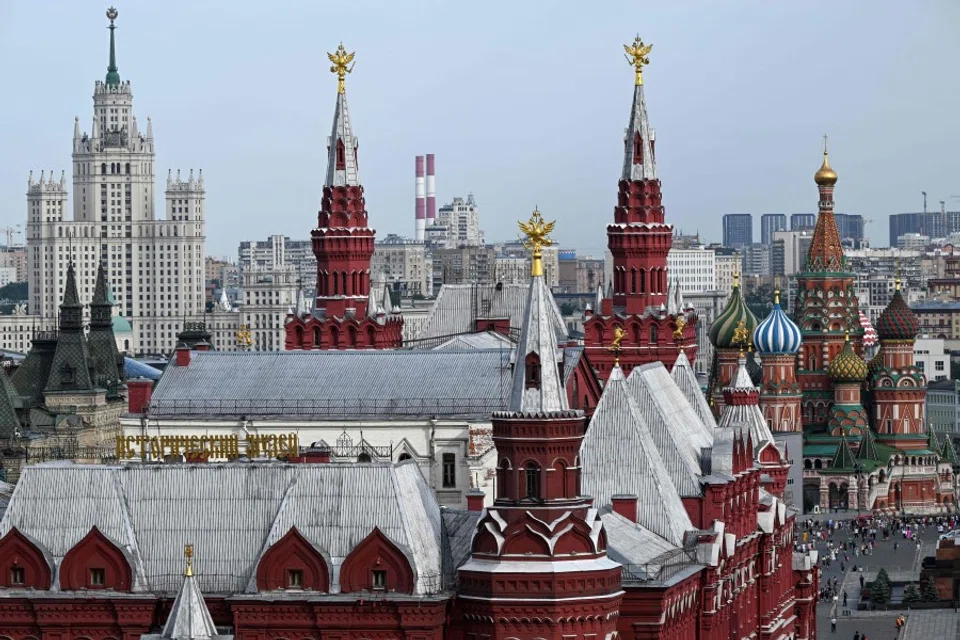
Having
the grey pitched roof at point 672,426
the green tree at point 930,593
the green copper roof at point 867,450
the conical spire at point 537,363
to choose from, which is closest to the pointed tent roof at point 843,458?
the green copper roof at point 867,450

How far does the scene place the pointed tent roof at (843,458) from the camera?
19450cm

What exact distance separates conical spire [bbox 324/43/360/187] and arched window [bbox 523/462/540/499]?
5318cm

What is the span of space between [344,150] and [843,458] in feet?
240

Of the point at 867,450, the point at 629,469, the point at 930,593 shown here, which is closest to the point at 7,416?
the point at 930,593

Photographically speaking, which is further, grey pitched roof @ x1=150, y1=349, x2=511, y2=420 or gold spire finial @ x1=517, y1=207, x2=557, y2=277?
grey pitched roof @ x1=150, y1=349, x2=511, y2=420

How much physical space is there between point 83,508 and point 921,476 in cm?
12432

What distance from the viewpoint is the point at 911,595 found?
14088 cm

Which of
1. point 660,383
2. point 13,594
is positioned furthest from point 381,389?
point 13,594

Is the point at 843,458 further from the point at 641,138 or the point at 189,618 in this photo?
the point at 189,618

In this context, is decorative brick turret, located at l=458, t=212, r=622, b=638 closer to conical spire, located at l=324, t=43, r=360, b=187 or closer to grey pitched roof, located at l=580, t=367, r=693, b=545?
grey pitched roof, located at l=580, t=367, r=693, b=545

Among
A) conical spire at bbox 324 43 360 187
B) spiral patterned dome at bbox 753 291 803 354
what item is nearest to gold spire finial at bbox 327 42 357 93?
conical spire at bbox 324 43 360 187

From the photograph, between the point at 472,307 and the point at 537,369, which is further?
the point at 472,307

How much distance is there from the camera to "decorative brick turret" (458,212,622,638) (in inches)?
2931

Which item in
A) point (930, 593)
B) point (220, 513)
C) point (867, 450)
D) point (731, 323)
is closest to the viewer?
point (220, 513)
